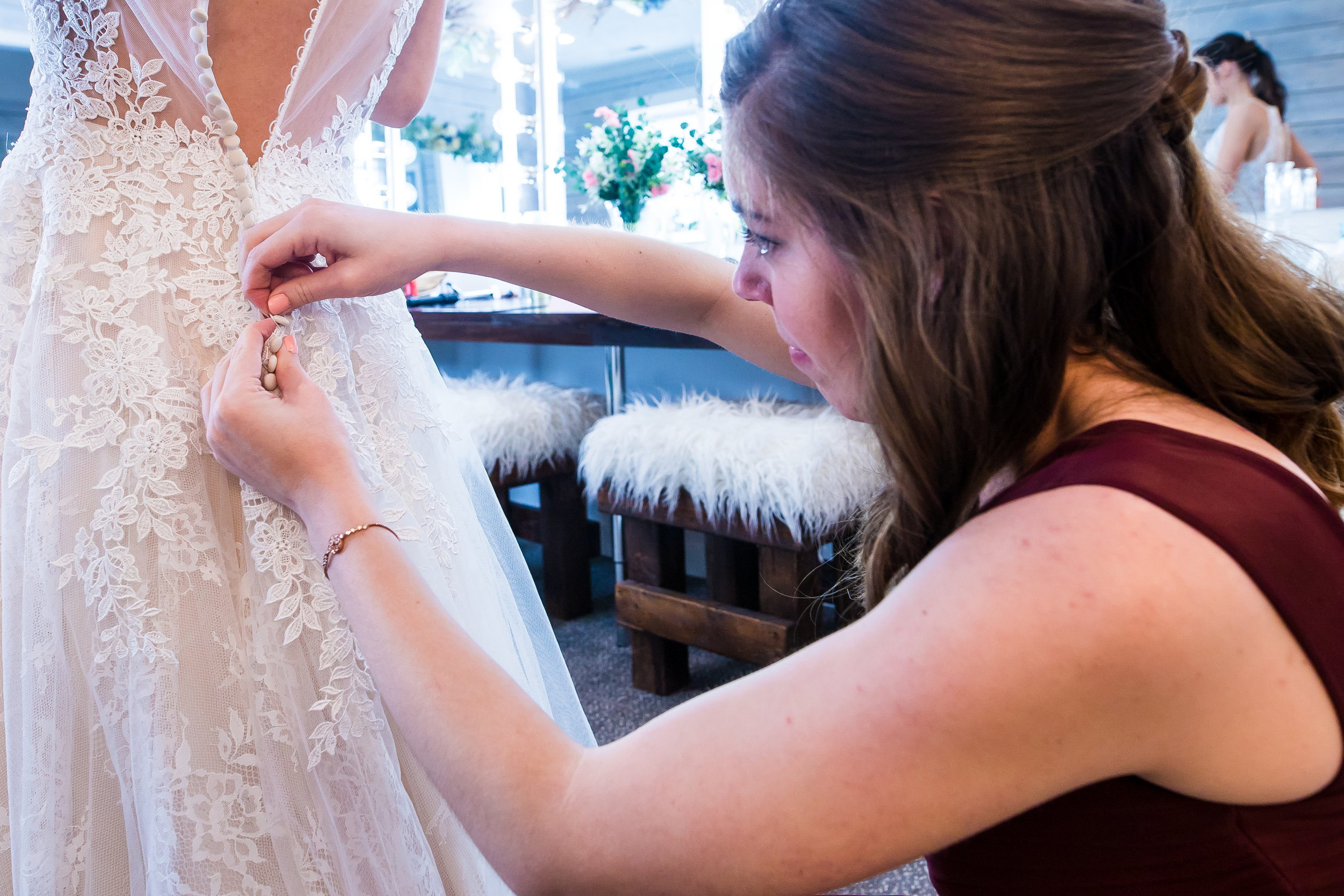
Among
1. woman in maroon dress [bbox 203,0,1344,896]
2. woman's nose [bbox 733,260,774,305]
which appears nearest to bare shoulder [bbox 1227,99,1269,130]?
woman in maroon dress [bbox 203,0,1344,896]

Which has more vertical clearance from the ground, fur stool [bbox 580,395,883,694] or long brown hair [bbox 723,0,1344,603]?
long brown hair [bbox 723,0,1344,603]

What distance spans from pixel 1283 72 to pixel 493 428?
2.13 metres

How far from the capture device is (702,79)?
9.86 feet

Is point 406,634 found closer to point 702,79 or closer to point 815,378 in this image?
point 815,378

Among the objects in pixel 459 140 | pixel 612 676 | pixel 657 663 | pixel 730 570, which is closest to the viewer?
pixel 730 570

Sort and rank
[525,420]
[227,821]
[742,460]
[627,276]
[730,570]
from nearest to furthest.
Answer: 1. [227,821]
2. [627,276]
3. [742,460]
4. [730,570]
5. [525,420]

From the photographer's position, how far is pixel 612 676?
2.11 m

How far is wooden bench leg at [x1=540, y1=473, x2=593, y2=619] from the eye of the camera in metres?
2.40

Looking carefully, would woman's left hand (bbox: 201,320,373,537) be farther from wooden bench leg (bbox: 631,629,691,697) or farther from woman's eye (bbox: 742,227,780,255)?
wooden bench leg (bbox: 631,629,691,697)

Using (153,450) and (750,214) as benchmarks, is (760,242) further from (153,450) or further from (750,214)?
(153,450)

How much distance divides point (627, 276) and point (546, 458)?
55.1 inches

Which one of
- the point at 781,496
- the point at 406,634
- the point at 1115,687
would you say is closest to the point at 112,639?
the point at 406,634

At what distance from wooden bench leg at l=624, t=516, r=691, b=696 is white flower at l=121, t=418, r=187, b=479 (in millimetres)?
1287

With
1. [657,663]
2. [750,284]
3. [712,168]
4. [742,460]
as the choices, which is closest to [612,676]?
[657,663]
